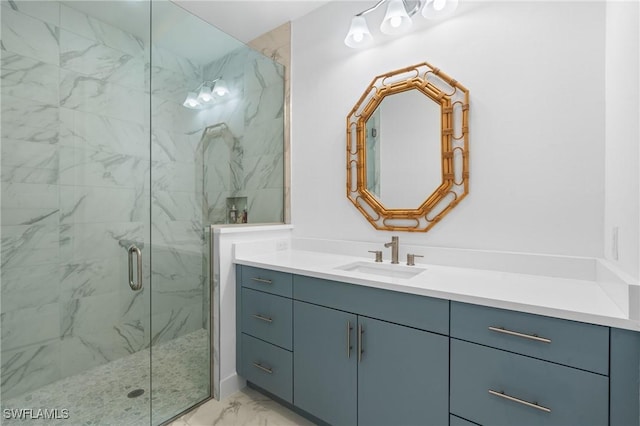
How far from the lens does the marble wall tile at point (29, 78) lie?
146 cm

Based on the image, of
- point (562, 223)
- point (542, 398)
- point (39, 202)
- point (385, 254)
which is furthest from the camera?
point (385, 254)

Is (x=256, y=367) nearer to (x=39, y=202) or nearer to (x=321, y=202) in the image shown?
(x=321, y=202)

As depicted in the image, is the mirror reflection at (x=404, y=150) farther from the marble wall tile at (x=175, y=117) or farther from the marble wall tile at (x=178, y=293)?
the marble wall tile at (x=178, y=293)

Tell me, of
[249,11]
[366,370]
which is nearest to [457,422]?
[366,370]

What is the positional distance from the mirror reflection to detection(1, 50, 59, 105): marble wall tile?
69.5 inches

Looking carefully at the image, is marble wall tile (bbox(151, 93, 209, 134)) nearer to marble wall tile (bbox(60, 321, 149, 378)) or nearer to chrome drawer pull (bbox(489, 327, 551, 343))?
marble wall tile (bbox(60, 321, 149, 378))

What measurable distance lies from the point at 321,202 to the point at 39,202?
159 centimetres

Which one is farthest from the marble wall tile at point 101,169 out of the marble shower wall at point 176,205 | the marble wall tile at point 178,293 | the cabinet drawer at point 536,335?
the cabinet drawer at point 536,335

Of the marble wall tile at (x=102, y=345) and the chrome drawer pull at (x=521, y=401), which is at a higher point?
the chrome drawer pull at (x=521, y=401)

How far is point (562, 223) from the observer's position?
1.41m

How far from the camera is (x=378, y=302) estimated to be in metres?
1.34

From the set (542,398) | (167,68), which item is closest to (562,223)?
(542,398)

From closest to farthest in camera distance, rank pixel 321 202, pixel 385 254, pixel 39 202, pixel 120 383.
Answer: pixel 39 202, pixel 120 383, pixel 385 254, pixel 321 202

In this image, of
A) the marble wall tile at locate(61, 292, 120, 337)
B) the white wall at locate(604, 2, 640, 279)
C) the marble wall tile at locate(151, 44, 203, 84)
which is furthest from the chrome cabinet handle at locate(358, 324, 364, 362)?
the marble wall tile at locate(151, 44, 203, 84)
